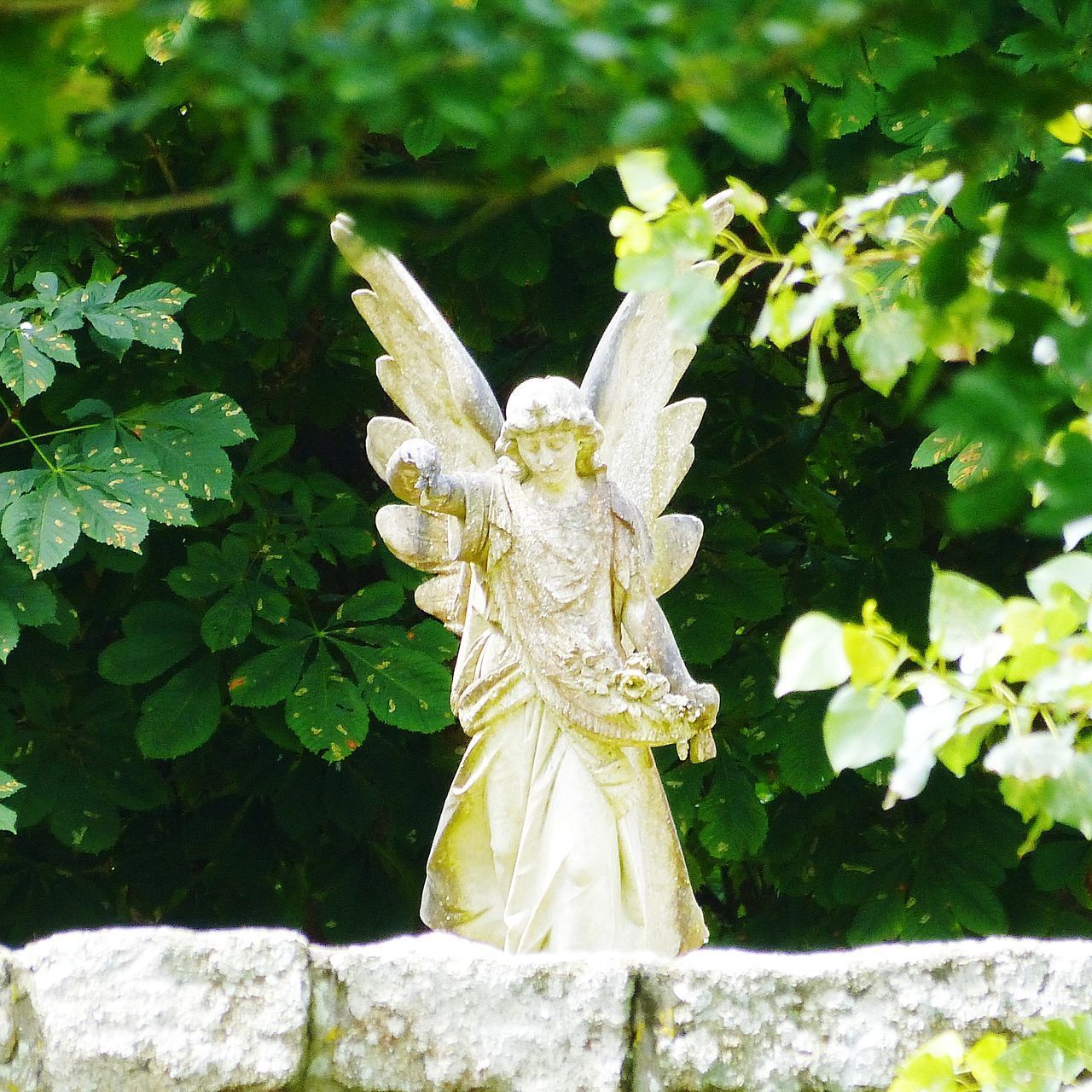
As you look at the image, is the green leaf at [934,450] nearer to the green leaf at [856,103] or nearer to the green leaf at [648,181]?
the green leaf at [856,103]

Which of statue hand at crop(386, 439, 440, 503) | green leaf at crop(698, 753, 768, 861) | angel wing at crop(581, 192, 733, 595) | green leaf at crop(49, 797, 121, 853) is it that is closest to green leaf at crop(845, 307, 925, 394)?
statue hand at crop(386, 439, 440, 503)

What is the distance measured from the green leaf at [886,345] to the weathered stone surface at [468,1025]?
1.59m

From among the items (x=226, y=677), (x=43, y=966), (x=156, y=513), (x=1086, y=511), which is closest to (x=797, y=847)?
(x=226, y=677)

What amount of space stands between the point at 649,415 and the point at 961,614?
105 inches

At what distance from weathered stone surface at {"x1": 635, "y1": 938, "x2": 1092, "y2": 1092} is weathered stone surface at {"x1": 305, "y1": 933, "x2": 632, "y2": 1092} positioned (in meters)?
0.10

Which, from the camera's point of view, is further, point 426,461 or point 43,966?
point 426,461

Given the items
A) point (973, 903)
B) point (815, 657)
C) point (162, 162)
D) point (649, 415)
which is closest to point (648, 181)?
point (815, 657)

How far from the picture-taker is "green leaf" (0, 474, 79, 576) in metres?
4.93

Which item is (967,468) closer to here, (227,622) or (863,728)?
(227,622)

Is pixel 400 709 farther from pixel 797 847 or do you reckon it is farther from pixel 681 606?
pixel 797 847

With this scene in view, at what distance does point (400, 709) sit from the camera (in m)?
5.55

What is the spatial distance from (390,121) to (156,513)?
3.94m

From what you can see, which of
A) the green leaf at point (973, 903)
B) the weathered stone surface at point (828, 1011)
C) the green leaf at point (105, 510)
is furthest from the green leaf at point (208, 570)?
the weathered stone surface at point (828, 1011)

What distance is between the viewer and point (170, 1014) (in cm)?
316
